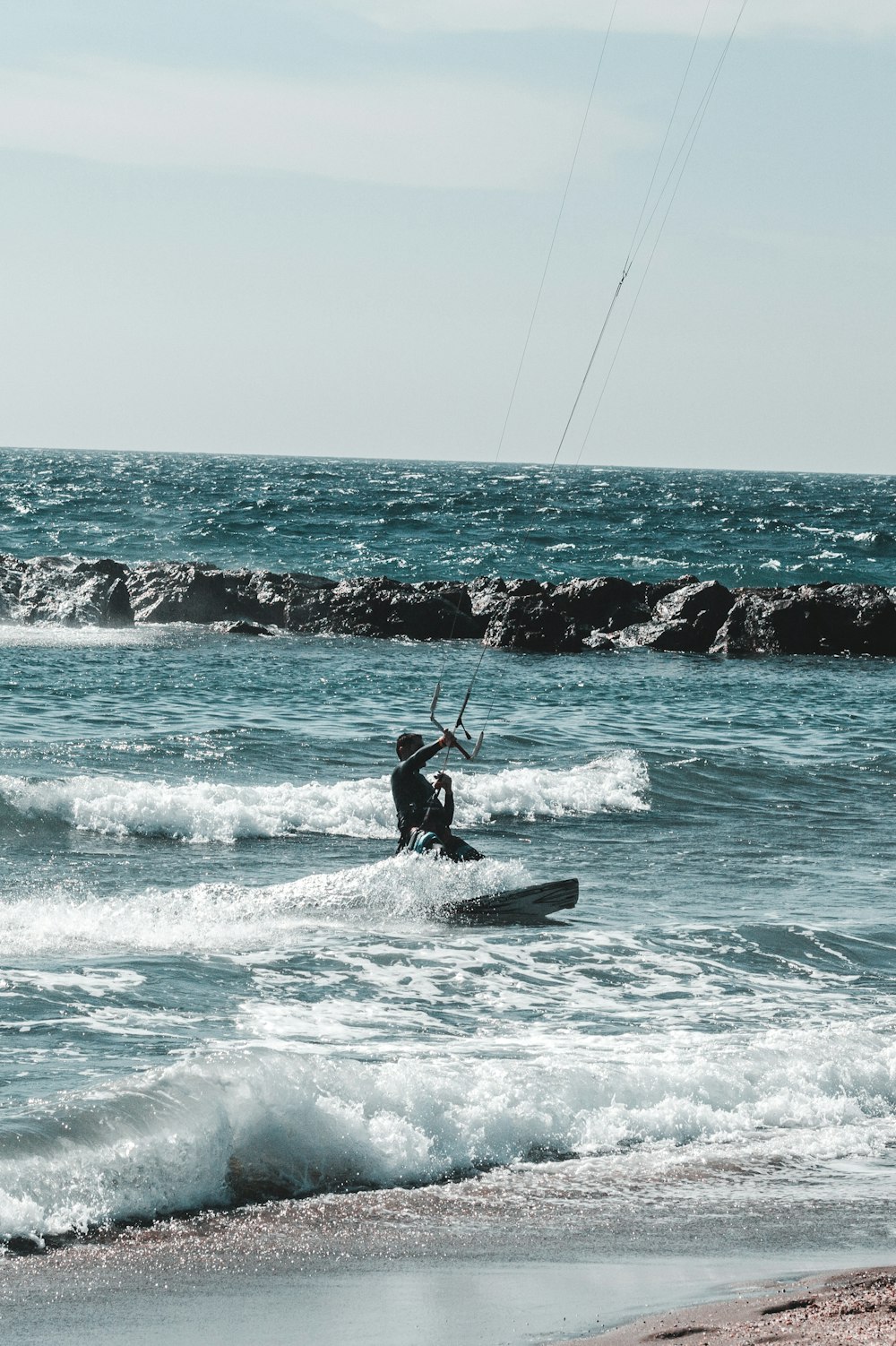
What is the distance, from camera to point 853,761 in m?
19.8

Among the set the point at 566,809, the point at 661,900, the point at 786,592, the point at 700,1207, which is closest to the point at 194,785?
the point at 566,809

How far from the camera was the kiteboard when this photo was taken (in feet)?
39.1

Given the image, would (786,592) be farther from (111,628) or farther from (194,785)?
(194,785)

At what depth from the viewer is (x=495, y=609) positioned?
3269 centimetres

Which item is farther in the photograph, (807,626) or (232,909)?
Result: (807,626)

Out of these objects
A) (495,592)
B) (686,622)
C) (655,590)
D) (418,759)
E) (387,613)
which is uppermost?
(655,590)

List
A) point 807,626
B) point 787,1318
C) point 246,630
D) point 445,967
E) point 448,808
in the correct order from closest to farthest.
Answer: point 787,1318 → point 445,967 → point 448,808 → point 807,626 → point 246,630

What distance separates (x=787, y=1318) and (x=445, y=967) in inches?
225

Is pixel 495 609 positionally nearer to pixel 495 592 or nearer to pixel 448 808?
pixel 495 592

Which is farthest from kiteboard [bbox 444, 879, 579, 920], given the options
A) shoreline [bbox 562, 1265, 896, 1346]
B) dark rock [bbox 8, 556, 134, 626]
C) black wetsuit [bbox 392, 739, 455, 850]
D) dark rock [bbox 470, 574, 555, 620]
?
dark rock [bbox 8, 556, 134, 626]

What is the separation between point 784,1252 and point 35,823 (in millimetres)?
10943

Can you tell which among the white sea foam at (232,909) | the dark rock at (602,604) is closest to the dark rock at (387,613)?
the dark rock at (602,604)

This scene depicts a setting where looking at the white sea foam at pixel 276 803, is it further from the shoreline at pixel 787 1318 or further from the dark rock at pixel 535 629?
the dark rock at pixel 535 629

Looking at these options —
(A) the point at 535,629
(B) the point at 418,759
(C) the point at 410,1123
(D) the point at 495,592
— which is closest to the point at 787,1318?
(C) the point at 410,1123
